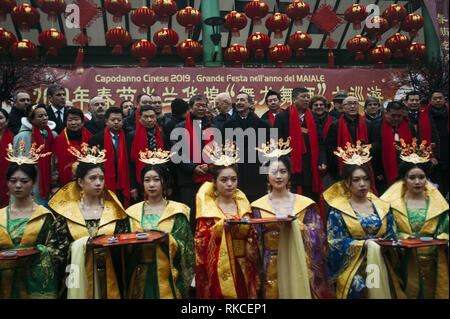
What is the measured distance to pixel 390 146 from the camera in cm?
442

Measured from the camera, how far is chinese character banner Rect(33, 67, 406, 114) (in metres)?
6.46

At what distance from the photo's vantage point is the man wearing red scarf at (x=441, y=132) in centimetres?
449

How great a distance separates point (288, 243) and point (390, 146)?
84.5 inches

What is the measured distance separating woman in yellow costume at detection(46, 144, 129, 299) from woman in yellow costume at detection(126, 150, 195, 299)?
156 millimetres

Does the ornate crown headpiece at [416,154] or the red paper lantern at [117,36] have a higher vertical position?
the red paper lantern at [117,36]

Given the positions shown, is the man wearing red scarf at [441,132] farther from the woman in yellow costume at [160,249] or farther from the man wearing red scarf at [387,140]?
the woman in yellow costume at [160,249]

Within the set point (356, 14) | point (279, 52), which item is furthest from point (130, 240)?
point (356, 14)

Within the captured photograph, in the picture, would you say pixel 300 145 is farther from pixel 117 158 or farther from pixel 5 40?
pixel 5 40

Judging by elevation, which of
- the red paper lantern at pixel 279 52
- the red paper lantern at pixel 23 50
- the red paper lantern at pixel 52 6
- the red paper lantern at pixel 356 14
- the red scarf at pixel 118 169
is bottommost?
the red scarf at pixel 118 169

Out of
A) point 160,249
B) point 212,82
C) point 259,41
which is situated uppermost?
point 259,41

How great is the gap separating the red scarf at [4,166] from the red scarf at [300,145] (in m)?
3.07

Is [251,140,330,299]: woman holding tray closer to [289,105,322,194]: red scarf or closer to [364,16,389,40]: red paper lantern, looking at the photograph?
[289,105,322,194]: red scarf

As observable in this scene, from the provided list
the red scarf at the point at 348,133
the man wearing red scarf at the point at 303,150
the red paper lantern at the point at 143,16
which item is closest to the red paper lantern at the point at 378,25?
the red scarf at the point at 348,133

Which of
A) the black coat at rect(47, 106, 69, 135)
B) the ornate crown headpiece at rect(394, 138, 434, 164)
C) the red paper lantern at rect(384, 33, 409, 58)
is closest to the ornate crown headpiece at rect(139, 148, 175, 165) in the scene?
the black coat at rect(47, 106, 69, 135)
